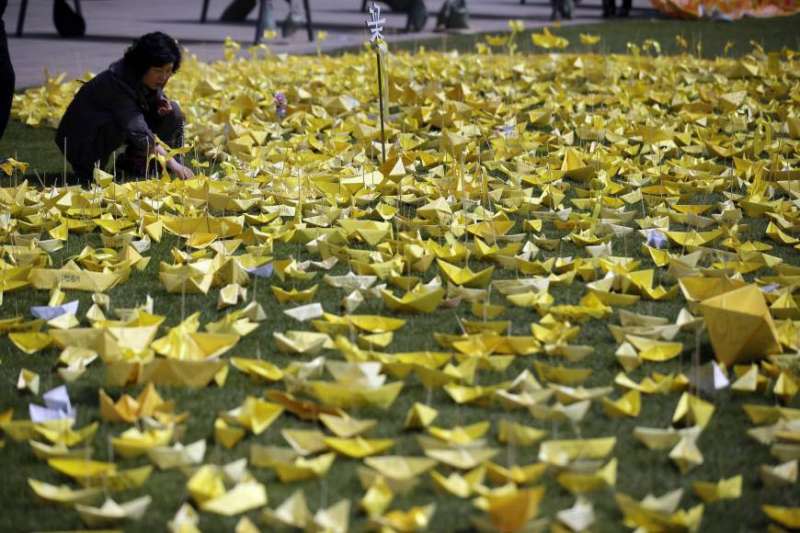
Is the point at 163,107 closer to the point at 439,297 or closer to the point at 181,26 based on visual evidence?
the point at 439,297

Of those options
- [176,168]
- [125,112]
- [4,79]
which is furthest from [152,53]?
[4,79]

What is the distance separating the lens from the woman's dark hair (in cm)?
494

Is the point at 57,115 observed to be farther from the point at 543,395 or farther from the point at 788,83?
the point at 543,395

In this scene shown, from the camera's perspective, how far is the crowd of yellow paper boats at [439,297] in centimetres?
231

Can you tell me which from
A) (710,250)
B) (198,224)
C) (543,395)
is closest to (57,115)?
(198,224)

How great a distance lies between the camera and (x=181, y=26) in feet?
41.9

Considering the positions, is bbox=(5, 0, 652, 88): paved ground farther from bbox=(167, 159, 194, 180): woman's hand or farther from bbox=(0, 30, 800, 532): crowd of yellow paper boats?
bbox=(0, 30, 800, 532): crowd of yellow paper boats

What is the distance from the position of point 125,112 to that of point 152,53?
279mm

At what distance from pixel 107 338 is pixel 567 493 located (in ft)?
3.80

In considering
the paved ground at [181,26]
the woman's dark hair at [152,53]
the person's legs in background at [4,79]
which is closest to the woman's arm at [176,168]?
the woman's dark hair at [152,53]

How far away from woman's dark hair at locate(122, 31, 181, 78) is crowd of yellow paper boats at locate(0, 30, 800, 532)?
0.50 m

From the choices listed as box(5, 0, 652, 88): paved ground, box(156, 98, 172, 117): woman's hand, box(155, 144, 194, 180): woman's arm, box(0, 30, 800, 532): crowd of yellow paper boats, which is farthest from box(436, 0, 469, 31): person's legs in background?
box(155, 144, 194, 180): woman's arm

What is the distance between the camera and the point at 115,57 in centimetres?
977

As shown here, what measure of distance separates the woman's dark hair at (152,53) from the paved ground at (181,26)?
3431 millimetres
